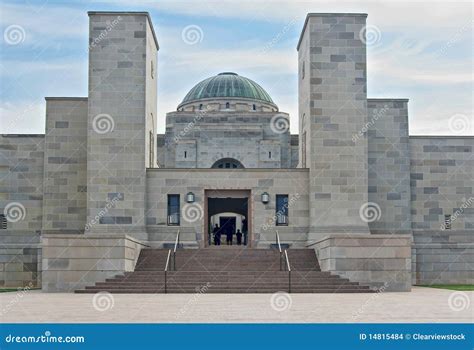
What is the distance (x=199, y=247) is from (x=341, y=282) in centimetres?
747

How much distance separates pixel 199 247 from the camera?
27906mm

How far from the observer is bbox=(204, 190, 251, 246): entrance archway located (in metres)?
28.8

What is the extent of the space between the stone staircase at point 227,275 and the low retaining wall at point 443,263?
5654 mm

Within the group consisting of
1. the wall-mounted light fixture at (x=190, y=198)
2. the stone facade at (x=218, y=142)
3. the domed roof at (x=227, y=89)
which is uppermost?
the domed roof at (x=227, y=89)

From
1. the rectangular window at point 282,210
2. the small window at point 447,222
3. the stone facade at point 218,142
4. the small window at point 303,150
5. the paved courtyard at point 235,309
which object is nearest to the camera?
the paved courtyard at point 235,309

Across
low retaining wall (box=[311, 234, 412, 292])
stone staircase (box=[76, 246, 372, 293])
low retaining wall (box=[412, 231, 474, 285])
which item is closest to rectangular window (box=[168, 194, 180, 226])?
stone staircase (box=[76, 246, 372, 293])

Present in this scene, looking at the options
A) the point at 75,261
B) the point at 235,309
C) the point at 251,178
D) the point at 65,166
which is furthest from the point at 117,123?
the point at 235,309

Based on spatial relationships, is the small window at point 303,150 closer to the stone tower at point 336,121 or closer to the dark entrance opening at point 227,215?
the stone tower at point 336,121

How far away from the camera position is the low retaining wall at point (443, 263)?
2902cm

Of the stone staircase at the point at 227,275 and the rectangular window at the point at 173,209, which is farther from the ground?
the rectangular window at the point at 173,209

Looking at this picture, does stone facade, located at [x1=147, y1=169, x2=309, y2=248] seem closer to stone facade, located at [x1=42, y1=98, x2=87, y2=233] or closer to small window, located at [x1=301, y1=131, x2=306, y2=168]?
small window, located at [x1=301, y1=131, x2=306, y2=168]

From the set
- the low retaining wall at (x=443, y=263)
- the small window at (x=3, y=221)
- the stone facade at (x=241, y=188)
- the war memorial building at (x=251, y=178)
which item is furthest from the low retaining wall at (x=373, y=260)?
the small window at (x=3, y=221)

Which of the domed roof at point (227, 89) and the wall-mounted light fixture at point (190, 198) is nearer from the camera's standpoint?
the wall-mounted light fixture at point (190, 198)

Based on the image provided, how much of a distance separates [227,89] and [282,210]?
2646 centimetres
